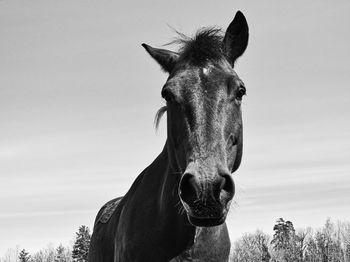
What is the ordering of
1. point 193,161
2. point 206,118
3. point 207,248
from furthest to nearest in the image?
point 207,248 → point 206,118 → point 193,161

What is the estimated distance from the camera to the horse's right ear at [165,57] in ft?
18.3

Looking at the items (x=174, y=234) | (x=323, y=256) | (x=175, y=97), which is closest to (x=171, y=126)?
(x=175, y=97)

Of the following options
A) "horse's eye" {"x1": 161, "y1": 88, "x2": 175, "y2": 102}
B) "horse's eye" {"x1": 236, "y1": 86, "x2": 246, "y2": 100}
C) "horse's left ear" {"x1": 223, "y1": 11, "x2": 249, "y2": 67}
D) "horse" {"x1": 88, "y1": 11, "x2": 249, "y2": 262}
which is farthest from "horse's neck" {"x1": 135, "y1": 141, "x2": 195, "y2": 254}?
"horse's left ear" {"x1": 223, "y1": 11, "x2": 249, "y2": 67}

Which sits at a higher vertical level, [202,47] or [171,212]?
[202,47]

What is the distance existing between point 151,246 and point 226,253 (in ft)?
3.13

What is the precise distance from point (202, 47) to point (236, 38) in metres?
0.70

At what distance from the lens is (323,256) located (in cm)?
11638

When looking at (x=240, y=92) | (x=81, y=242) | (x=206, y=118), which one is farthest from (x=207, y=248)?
(x=81, y=242)

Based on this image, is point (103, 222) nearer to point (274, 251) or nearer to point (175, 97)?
point (175, 97)

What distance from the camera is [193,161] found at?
3.98 m

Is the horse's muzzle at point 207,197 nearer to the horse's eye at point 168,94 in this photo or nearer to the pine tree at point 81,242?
the horse's eye at point 168,94

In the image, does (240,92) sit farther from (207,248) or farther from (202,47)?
(207,248)

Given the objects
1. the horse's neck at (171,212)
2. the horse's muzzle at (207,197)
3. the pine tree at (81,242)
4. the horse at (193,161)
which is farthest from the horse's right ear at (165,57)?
the pine tree at (81,242)

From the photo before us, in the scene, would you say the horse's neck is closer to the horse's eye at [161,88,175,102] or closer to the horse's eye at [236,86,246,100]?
the horse's eye at [161,88,175,102]
